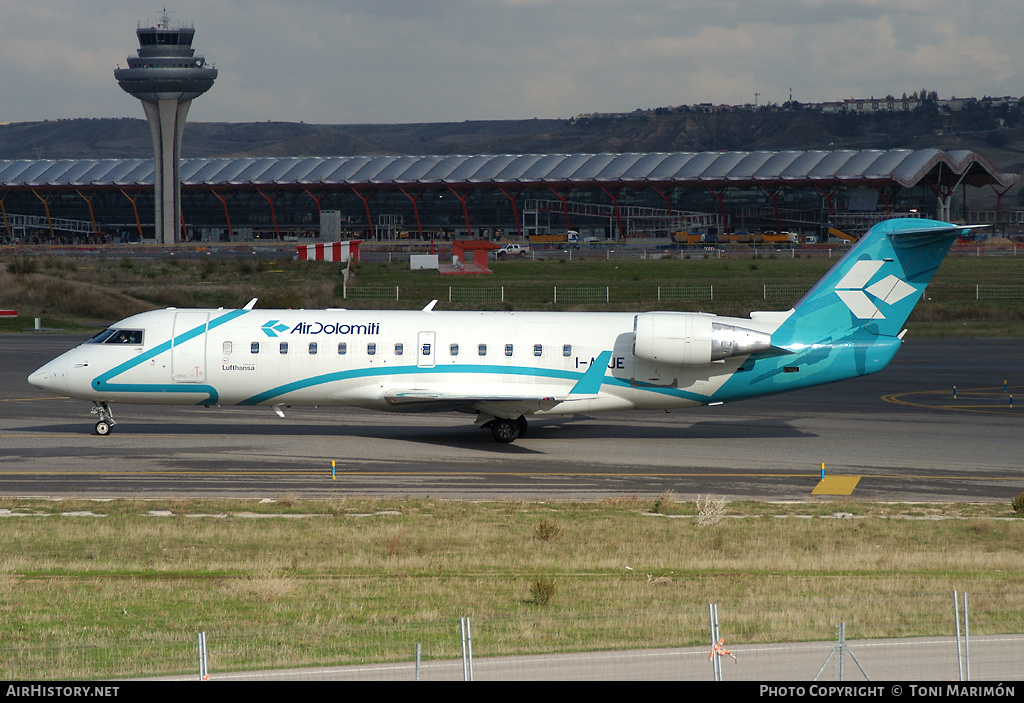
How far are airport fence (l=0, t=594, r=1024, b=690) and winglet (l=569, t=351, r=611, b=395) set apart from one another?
15.5m

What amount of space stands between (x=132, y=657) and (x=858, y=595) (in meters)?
10.6

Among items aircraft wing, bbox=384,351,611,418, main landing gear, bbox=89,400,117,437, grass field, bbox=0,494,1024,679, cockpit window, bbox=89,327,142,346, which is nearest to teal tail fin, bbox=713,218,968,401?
aircraft wing, bbox=384,351,611,418

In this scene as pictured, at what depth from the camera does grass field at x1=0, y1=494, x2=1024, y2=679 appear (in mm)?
14086

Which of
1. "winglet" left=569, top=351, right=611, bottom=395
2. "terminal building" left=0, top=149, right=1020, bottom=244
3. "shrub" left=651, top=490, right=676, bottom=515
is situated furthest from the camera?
"terminal building" left=0, top=149, right=1020, bottom=244

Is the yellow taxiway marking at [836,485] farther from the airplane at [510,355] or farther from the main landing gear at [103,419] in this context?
the main landing gear at [103,419]

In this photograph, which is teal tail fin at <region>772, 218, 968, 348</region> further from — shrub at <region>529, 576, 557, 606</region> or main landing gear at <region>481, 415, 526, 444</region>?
shrub at <region>529, 576, 557, 606</region>

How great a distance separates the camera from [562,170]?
158m

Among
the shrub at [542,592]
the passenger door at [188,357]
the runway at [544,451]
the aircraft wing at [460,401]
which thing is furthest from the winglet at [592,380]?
the shrub at [542,592]

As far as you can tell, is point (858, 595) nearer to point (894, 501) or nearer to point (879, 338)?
point (894, 501)

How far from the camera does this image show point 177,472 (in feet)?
90.2

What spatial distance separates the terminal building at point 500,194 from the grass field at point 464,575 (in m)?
124

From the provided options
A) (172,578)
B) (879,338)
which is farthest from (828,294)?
(172,578)

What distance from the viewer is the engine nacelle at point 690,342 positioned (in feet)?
101

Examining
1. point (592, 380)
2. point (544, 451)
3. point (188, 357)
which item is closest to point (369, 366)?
point (188, 357)
